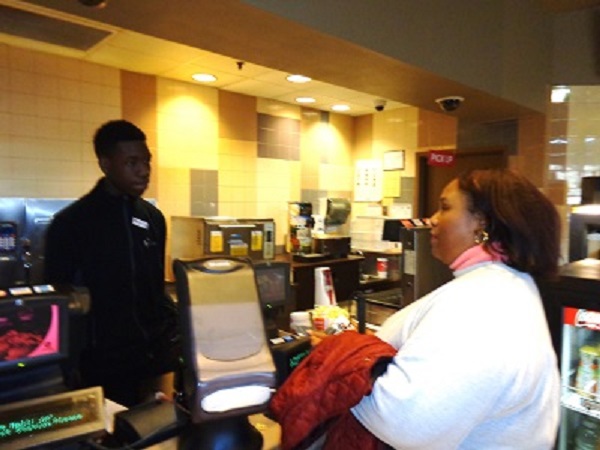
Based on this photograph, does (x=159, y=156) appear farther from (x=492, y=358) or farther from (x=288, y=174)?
(x=492, y=358)

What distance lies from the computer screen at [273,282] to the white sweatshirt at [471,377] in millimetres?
295

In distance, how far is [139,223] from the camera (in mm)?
1782

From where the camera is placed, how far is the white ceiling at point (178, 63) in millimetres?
3117

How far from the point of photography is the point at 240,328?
0.86 m

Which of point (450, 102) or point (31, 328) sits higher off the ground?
point (450, 102)

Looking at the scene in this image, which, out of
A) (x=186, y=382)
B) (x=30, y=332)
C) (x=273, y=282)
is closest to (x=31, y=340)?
(x=30, y=332)

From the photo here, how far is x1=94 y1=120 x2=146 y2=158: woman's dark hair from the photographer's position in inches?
70.3

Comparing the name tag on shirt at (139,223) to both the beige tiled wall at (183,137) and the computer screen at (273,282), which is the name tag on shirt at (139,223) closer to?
the computer screen at (273,282)

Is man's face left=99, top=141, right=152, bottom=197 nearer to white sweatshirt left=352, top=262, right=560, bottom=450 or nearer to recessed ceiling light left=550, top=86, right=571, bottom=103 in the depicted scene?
white sweatshirt left=352, top=262, right=560, bottom=450

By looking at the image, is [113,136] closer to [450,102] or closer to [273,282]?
[273,282]

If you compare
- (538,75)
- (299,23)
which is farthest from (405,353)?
(538,75)

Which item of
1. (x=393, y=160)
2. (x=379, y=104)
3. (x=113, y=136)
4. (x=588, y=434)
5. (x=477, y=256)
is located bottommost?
(x=588, y=434)

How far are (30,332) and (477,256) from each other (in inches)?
35.4

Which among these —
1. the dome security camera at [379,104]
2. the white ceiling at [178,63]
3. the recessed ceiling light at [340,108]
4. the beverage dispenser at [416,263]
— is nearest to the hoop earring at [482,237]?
the beverage dispenser at [416,263]
